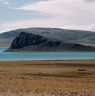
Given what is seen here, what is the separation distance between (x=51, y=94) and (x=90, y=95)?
2774 mm

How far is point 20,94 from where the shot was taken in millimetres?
25109

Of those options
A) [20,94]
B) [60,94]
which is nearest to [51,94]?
[60,94]

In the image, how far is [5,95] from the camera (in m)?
24.4

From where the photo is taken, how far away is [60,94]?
81.4 feet

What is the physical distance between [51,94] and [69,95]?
4.66 ft

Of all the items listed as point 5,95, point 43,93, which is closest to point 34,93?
point 43,93

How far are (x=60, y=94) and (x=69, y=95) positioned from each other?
0.74 meters

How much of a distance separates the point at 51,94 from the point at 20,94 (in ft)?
7.26

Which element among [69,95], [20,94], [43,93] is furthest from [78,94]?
[20,94]

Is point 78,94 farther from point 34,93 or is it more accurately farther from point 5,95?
point 5,95

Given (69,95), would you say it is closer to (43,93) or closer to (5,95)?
(43,93)

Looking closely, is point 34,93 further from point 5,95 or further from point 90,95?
point 90,95

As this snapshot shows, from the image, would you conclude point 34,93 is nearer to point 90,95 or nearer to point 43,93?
point 43,93

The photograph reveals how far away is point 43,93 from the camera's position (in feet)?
83.9
